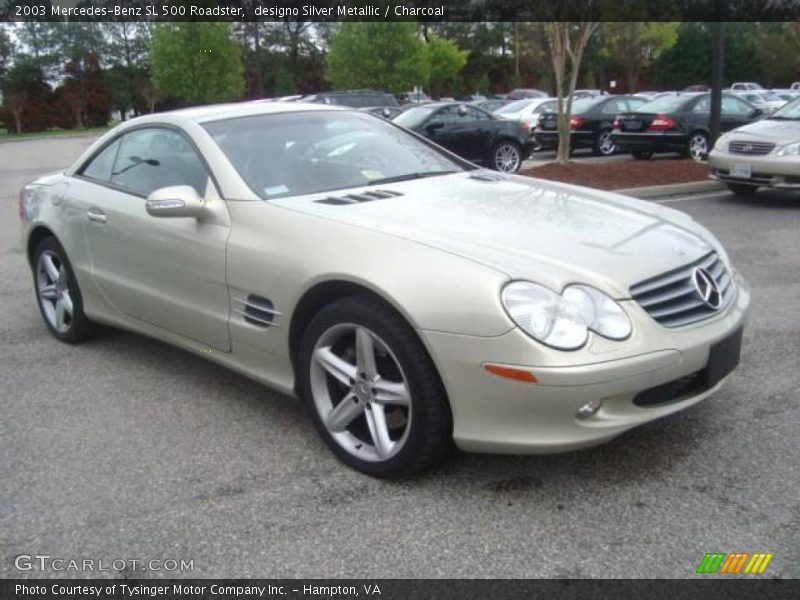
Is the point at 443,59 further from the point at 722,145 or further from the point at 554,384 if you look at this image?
the point at 554,384

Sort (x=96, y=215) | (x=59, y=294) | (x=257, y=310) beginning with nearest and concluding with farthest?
1. (x=257, y=310)
2. (x=96, y=215)
3. (x=59, y=294)

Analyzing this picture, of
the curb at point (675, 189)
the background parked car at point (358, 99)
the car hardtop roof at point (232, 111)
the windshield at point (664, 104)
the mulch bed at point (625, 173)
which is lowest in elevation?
the curb at point (675, 189)

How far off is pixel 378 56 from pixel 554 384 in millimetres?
37508

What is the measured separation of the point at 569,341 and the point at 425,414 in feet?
1.89

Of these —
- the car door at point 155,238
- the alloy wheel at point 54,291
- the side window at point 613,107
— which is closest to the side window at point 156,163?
the car door at point 155,238

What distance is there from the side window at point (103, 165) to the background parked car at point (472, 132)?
9803 millimetres

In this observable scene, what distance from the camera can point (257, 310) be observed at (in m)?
3.46

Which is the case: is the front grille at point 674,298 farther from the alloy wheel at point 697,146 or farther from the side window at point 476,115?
the alloy wheel at point 697,146

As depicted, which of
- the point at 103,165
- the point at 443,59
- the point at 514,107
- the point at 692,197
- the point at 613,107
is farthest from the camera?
the point at 443,59

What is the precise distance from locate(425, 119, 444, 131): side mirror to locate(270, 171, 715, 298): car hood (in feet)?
34.3

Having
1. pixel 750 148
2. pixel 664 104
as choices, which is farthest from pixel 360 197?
pixel 664 104

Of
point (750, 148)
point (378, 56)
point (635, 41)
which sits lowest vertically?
point (750, 148)

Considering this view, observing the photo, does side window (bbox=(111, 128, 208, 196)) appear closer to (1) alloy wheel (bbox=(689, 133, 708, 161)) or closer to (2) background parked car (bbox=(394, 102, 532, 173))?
(2) background parked car (bbox=(394, 102, 532, 173))

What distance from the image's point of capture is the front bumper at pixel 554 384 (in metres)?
2.69
